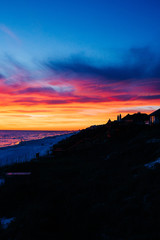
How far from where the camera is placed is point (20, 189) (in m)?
10.2

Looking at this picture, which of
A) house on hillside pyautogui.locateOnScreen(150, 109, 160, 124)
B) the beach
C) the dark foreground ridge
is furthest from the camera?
house on hillside pyautogui.locateOnScreen(150, 109, 160, 124)

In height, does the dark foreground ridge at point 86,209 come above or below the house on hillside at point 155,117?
below

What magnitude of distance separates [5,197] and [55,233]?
4905mm

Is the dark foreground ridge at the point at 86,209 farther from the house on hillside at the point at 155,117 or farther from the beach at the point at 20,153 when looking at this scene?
the house on hillside at the point at 155,117

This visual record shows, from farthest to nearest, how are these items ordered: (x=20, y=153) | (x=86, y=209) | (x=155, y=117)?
(x=20, y=153), (x=155, y=117), (x=86, y=209)

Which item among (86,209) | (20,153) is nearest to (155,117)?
(20,153)

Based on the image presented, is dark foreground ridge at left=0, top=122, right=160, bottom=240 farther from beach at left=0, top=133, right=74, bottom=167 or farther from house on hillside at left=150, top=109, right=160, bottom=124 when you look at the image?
house on hillside at left=150, top=109, right=160, bottom=124

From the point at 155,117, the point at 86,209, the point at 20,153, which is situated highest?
the point at 155,117

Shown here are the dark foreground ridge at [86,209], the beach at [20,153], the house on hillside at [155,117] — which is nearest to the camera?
the dark foreground ridge at [86,209]

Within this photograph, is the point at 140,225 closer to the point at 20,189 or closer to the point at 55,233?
the point at 55,233

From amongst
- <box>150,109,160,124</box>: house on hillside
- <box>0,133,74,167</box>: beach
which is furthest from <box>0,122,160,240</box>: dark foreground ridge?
<box>150,109,160,124</box>: house on hillside

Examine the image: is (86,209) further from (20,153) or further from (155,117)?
(155,117)

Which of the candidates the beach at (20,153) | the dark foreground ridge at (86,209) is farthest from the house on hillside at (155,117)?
the dark foreground ridge at (86,209)

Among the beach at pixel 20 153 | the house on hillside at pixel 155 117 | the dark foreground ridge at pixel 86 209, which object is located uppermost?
the house on hillside at pixel 155 117
